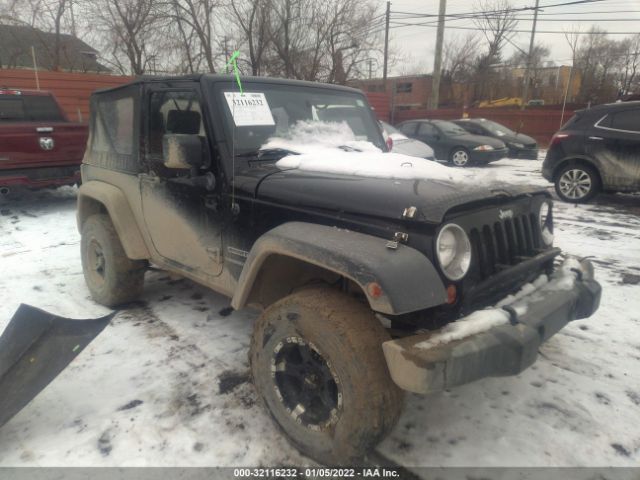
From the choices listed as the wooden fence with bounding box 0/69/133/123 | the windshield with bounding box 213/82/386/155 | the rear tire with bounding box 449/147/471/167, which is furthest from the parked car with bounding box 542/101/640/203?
the wooden fence with bounding box 0/69/133/123

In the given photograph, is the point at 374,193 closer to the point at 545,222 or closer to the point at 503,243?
the point at 503,243

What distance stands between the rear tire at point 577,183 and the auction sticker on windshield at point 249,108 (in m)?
6.87

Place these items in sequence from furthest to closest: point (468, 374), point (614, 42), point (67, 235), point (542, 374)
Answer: point (614, 42) → point (67, 235) → point (542, 374) → point (468, 374)

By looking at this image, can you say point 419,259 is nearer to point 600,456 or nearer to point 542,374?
point 600,456

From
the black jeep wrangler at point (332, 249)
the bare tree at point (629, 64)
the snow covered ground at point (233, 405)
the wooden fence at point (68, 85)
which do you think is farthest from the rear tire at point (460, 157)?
the bare tree at point (629, 64)

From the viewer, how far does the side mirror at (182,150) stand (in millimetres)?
2594

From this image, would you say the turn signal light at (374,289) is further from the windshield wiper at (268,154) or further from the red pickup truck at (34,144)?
the red pickup truck at (34,144)

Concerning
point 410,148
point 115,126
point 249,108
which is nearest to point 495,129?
point 410,148

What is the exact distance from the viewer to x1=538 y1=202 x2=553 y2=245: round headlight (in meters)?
2.85

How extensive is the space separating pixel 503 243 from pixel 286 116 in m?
1.63

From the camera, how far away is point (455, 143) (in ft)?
43.4

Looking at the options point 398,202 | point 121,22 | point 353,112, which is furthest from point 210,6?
point 398,202

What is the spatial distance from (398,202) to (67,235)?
5.58 metres

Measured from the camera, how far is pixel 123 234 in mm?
3557
